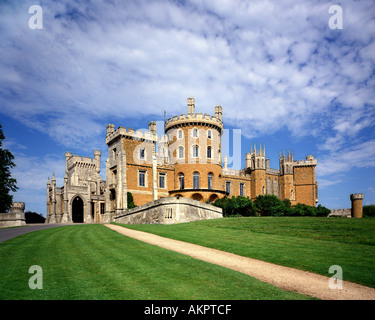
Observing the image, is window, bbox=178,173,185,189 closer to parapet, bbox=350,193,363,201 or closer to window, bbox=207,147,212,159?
window, bbox=207,147,212,159

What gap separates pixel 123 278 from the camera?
7.22 metres

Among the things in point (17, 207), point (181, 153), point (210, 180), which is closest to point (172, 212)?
point (210, 180)

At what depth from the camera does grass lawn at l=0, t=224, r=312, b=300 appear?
612cm

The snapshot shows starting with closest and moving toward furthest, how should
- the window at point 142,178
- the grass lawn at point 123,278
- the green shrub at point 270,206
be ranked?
the grass lawn at point 123,278 → the window at point 142,178 → the green shrub at point 270,206

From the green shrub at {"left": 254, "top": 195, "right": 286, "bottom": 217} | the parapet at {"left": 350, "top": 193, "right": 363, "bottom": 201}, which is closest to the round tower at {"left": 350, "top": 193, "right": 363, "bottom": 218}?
the parapet at {"left": 350, "top": 193, "right": 363, "bottom": 201}

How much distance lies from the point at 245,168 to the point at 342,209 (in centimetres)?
1904

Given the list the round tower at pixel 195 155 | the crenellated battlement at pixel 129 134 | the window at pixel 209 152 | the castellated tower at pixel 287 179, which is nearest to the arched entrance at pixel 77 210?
the crenellated battlement at pixel 129 134

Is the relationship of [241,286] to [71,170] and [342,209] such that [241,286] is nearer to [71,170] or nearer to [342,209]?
[342,209]

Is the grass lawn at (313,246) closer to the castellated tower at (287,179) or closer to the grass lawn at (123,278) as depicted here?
the grass lawn at (123,278)

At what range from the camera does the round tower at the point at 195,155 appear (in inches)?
1607

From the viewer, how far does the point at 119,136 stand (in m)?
37.7

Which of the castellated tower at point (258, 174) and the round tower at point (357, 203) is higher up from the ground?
the castellated tower at point (258, 174)

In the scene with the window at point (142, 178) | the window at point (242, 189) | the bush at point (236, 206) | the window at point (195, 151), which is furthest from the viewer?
the window at point (242, 189)
